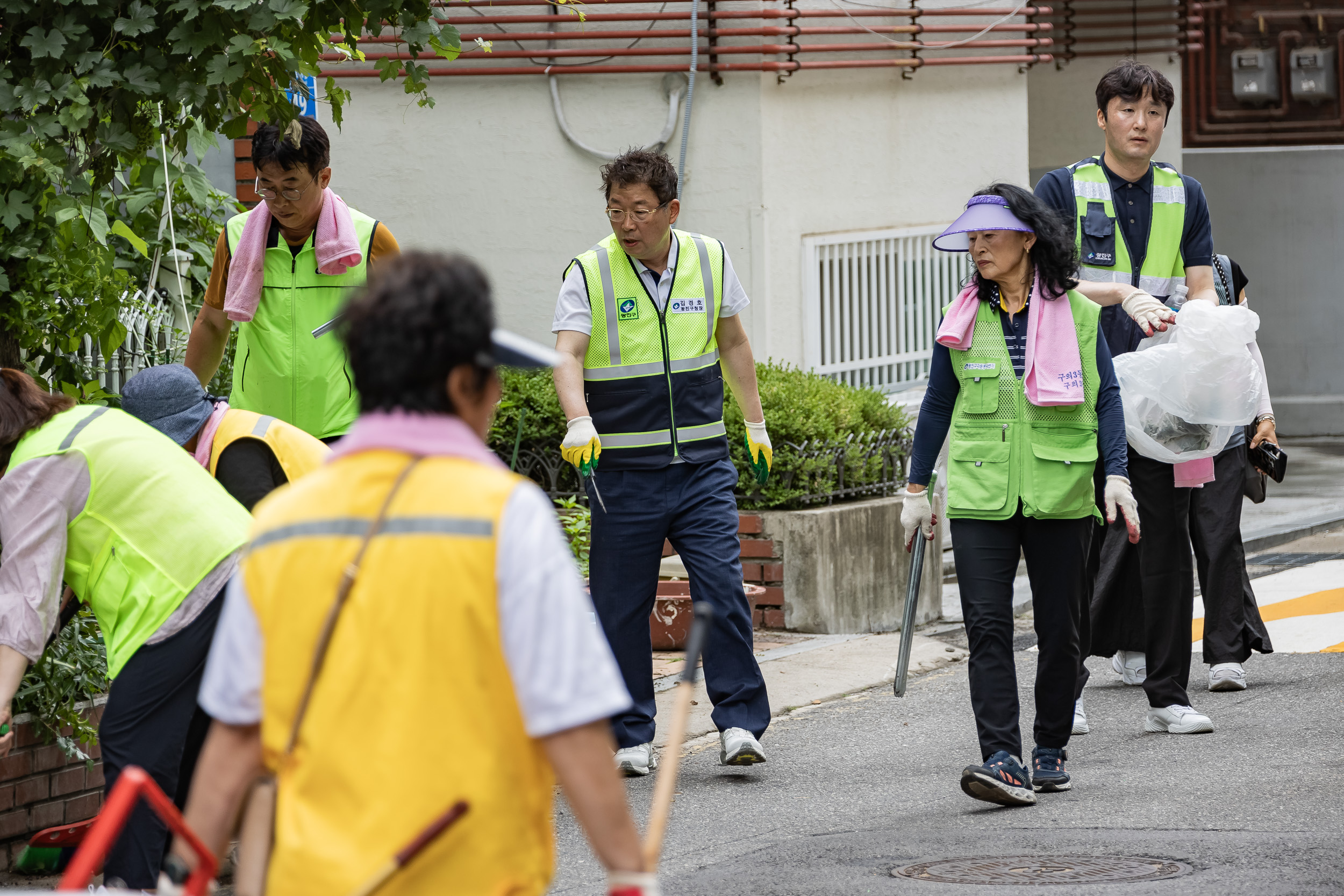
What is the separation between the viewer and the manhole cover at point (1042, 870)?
4910mm

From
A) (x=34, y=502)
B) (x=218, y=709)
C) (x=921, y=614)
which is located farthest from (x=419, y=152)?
(x=218, y=709)

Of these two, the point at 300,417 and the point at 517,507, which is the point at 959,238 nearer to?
the point at 300,417

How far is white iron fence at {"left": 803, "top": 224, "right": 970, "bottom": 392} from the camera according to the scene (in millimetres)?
10898

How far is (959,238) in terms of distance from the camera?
6.07 meters

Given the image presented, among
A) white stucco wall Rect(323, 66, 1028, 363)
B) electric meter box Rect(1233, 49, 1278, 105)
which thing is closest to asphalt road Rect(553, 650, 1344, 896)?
white stucco wall Rect(323, 66, 1028, 363)

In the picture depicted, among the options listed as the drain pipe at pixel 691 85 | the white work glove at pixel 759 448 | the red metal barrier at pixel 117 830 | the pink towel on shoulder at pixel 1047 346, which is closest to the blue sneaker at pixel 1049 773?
the pink towel on shoulder at pixel 1047 346

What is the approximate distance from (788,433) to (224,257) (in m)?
3.53

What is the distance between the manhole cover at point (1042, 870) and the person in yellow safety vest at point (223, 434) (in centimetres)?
196

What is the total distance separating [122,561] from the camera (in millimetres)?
4168

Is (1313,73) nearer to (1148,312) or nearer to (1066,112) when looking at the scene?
(1066,112)

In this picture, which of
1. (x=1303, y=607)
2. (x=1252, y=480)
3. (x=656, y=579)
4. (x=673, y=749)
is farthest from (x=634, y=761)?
(x=1303, y=607)

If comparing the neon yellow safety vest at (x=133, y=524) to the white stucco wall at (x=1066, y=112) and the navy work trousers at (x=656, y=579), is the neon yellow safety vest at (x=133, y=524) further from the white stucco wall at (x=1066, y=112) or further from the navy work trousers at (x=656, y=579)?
the white stucco wall at (x=1066, y=112)

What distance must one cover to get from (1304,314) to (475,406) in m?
15.6

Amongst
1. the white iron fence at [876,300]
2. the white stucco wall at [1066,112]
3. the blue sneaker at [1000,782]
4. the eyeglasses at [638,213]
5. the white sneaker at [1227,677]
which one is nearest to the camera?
the blue sneaker at [1000,782]
